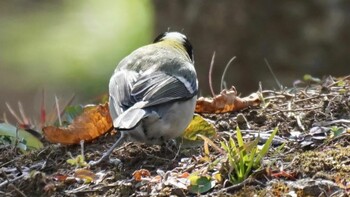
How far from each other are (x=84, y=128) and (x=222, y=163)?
0.99 m

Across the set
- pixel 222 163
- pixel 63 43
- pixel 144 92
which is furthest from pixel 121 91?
pixel 63 43

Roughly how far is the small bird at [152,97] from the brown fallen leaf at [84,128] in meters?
0.17

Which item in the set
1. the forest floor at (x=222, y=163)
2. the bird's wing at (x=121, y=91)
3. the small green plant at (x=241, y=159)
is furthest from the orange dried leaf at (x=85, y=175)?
the small green plant at (x=241, y=159)

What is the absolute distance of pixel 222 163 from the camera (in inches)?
144

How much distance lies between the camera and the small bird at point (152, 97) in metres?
4.07

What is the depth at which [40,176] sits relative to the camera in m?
3.77

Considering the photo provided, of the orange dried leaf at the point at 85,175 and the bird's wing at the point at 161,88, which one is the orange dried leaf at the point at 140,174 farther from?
the bird's wing at the point at 161,88

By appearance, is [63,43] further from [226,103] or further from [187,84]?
[187,84]

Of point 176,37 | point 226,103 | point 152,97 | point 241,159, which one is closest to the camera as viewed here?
point 241,159

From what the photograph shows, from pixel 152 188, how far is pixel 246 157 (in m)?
0.40

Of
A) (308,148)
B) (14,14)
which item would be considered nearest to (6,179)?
(308,148)

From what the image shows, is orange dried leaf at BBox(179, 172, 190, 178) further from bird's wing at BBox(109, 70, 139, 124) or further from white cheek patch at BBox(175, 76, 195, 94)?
white cheek patch at BBox(175, 76, 195, 94)

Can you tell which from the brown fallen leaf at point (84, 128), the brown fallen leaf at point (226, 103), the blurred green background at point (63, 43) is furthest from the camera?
the blurred green background at point (63, 43)

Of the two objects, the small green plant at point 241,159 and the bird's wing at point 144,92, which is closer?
the small green plant at point 241,159
